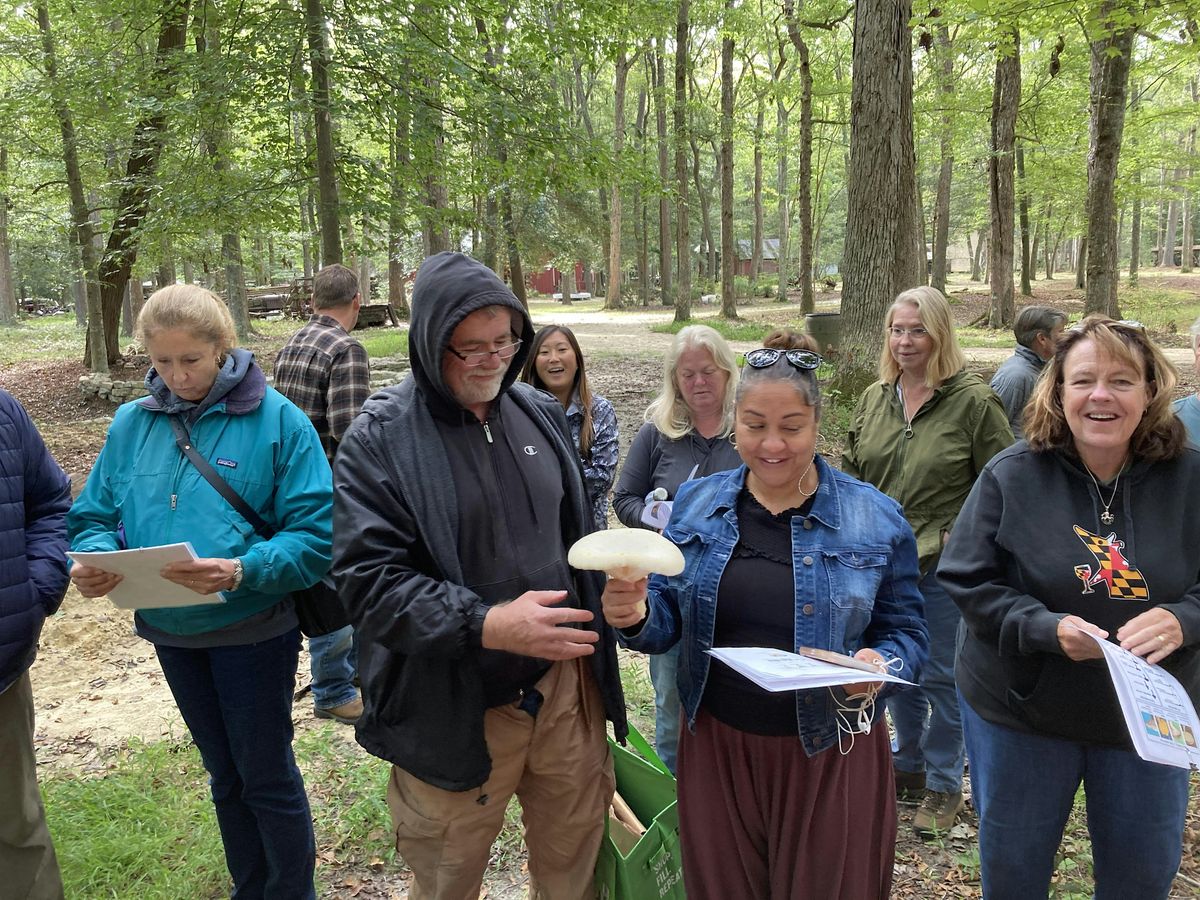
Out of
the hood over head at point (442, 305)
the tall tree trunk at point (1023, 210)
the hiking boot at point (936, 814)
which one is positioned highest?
the tall tree trunk at point (1023, 210)

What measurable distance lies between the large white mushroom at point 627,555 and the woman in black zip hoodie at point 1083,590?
3.33ft

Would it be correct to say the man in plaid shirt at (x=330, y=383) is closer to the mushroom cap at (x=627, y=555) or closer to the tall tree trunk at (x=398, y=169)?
the mushroom cap at (x=627, y=555)

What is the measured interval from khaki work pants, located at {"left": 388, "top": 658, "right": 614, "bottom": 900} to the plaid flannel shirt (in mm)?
2343

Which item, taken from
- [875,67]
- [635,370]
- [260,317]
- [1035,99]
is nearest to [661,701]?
[875,67]

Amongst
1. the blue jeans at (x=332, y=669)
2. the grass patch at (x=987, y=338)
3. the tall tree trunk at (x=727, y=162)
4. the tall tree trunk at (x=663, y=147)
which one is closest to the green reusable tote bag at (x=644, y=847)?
the blue jeans at (x=332, y=669)

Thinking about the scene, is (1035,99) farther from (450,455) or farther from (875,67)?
(450,455)

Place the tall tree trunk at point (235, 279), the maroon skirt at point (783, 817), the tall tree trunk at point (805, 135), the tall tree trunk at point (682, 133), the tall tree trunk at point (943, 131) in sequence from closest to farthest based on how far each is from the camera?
1. the maroon skirt at point (783, 817)
2. the tall tree trunk at point (235, 279)
3. the tall tree trunk at point (805, 135)
4. the tall tree trunk at point (943, 131)
5. the tall tree trunk at point (682, 133)

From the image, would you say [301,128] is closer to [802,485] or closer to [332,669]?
[332,669]

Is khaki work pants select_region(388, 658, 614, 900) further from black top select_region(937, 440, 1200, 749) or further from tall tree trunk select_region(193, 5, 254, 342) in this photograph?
tall tree trunk select_region(193, 5, 254, 342)

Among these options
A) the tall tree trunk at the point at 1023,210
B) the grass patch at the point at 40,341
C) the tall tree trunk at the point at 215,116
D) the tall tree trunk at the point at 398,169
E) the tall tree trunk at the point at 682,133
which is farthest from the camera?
the tall tree trunk at the point at 1023,210

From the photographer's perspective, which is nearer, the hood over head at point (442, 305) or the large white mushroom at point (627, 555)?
the large white mushroom at point (627, 555)

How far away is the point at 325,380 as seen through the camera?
403cm

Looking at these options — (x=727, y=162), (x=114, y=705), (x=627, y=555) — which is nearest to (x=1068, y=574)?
(x=627, y=555)

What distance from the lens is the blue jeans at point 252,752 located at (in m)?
2.36
